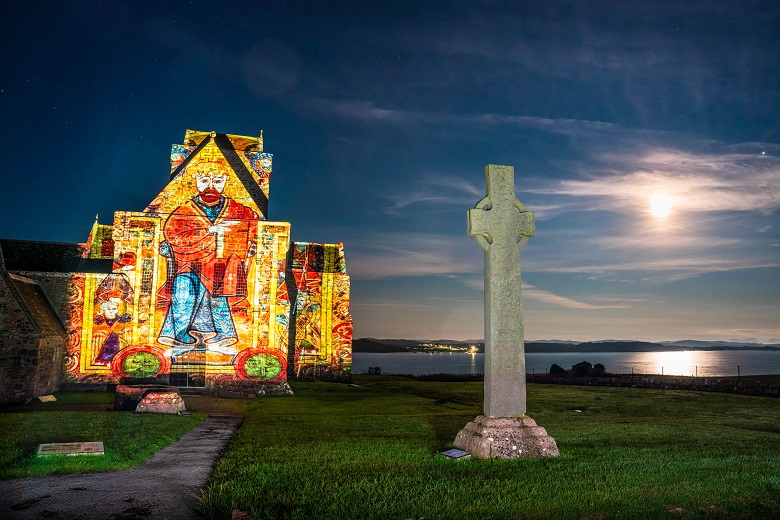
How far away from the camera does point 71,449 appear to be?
10609mm

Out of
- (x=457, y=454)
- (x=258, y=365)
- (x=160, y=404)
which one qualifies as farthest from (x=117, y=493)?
(x=258, y=365)

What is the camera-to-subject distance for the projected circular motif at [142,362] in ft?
97.5

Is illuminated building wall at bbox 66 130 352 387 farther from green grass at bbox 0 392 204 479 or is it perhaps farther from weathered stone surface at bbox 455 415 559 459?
weathered stone surface at bbox 455 415 559 459

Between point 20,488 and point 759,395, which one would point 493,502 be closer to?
point 20,488

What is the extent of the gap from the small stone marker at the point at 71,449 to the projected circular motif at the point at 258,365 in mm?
19230

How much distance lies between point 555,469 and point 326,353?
34114 mm

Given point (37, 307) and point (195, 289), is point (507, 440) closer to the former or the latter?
point (195, 289)

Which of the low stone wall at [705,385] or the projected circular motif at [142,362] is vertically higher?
the projected circular motif at [142,362]

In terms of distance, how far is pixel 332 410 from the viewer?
2255 centimetres

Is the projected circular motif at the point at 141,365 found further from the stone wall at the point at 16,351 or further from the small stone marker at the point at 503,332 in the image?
the small stone marker at the point at 503,332

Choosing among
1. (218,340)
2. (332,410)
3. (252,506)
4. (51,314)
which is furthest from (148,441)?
(51,314)

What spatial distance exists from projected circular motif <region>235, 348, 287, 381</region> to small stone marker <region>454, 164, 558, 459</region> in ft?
68.4

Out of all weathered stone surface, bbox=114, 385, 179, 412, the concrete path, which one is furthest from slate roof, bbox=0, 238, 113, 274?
the concrete path

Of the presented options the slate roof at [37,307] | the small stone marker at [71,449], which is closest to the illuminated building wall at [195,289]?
the slate roof at [37,307]
